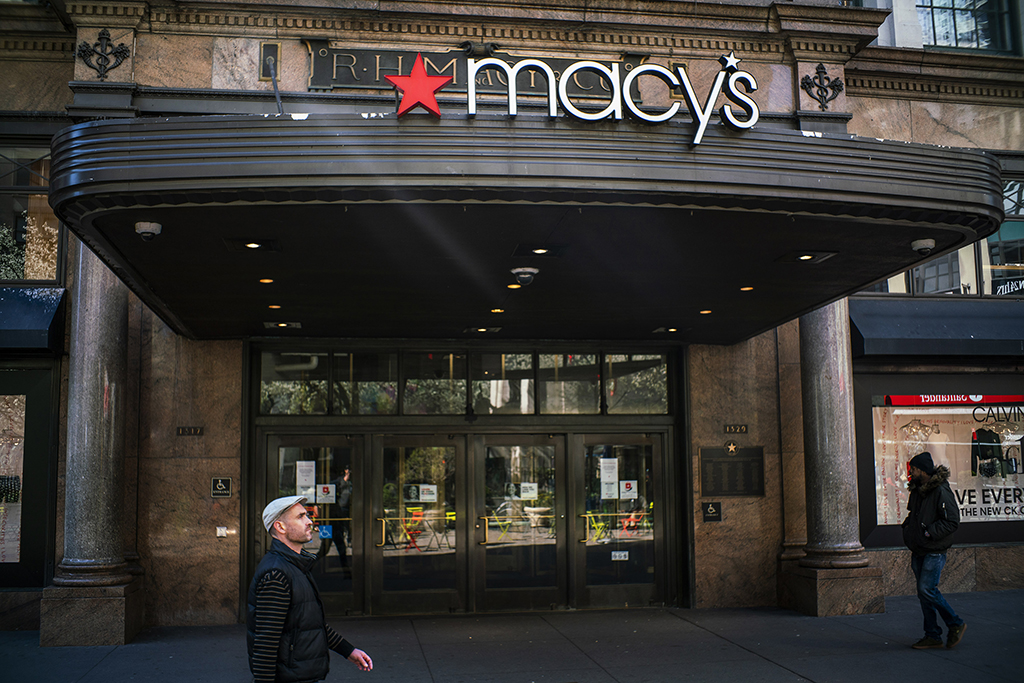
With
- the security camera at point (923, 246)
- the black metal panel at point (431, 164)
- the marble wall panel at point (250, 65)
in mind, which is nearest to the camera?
the black metal panel at point (431, 164)

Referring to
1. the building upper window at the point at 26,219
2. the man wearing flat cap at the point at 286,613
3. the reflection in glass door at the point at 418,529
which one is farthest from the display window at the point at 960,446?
the building upper window at the point at 26,219

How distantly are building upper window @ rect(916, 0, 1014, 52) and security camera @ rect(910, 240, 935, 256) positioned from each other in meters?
7.49

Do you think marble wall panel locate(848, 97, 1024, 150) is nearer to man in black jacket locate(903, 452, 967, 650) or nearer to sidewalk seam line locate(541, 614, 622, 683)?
man in black jacket locate(903, 452, 967, 650)

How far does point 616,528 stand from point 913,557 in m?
3.87

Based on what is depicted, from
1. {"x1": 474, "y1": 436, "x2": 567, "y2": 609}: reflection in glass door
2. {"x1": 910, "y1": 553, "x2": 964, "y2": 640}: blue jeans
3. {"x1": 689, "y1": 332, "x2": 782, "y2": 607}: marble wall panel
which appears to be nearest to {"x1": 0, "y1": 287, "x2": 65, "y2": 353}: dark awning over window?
{"x1": 474, "y1": 436, "x2": 567, "y2": 609}: reflection in glass door

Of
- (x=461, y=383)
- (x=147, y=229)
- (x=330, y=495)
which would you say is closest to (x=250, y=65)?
(x=147, y=229)

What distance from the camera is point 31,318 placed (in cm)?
1014

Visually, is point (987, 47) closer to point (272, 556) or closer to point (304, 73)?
point (304, 73)

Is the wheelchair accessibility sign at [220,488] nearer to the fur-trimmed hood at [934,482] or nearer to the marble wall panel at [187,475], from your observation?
the marble wall panel at [187,475]

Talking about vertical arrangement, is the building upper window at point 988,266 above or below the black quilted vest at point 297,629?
above

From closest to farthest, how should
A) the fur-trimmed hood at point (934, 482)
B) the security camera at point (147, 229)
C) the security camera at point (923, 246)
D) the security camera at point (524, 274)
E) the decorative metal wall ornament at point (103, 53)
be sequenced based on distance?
the security camera at point (147, 229) < the security camera at point (923, 246) < the security camera at point (524, 274) < the fur-trimmed hood at point (934, 482) < the decorative metal wall ornament at point (103, 53)

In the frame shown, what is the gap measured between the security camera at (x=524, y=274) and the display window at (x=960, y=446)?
21.9ft

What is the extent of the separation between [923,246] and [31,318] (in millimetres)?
9738

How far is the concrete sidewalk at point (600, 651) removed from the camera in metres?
7.84
